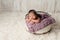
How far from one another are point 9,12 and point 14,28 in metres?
0.39

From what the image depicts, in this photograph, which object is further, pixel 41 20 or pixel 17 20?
pixel 17 20

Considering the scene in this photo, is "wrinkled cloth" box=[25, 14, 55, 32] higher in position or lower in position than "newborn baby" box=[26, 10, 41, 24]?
lower

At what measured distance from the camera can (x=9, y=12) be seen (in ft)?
5.70

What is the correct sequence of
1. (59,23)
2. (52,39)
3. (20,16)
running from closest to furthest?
(52,39) → (59,23) → (20,16)

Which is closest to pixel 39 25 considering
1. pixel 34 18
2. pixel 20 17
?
pixel 34 18

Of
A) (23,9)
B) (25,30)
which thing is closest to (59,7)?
(23,9)

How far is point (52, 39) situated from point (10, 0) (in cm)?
74

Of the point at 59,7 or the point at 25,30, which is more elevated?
the point at 59,7

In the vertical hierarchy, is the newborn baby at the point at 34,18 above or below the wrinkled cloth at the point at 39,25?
above

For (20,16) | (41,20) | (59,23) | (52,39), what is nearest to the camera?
(52,39)

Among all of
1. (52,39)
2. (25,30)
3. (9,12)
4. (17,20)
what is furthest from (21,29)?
(9,12)

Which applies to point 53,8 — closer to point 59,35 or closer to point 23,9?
point 23,9

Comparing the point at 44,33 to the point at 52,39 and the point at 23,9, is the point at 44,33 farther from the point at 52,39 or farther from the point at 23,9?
the point at 23,9

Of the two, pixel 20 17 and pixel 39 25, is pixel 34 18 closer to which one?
pixel 39 25
